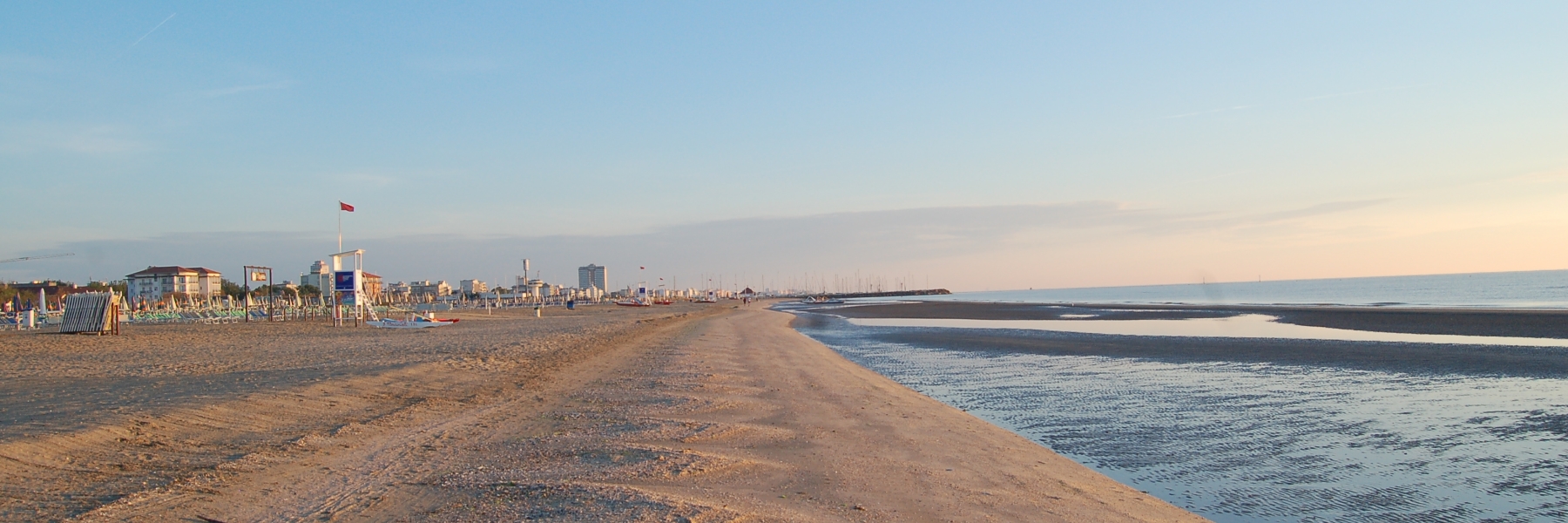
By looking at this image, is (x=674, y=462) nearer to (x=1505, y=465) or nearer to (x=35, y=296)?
(x=1505, y=465)

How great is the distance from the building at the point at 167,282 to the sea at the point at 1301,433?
11177 centimetres

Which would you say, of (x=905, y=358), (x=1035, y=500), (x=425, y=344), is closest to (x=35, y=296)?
(x=425, y=344)

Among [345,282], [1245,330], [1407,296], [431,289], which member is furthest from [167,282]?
[1407,296]

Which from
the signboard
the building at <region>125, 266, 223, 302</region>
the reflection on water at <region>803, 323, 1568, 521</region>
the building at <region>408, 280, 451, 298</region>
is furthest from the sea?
the building at <region>408, 280, 451, 298</region>

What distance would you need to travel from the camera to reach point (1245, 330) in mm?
30453

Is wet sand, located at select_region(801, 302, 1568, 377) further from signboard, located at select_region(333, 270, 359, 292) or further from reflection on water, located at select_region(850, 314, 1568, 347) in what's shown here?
signboard, located at select_region(333, 270, 359, 292)

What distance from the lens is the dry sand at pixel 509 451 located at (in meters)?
5.39

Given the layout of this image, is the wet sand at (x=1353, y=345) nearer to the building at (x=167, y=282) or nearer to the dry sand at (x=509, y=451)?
the dry sand at (x=509, y=451)

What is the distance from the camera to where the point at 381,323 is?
33.6 metres

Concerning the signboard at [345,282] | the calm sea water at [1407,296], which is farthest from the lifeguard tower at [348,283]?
the calm sea water at [1407,296]

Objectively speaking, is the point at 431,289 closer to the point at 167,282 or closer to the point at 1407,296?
the point at 167,282

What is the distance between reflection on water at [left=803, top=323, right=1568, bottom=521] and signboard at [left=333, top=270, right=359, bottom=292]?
83.4 ft

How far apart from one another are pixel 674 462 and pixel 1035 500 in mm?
2805

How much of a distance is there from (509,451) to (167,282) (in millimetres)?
119903
